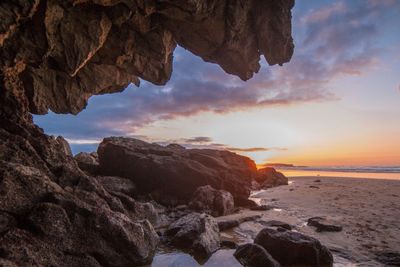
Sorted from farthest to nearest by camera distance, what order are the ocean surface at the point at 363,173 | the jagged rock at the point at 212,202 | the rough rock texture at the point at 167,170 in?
the ocean surface at the point at 363,173
the rough rock texture at the point at 167,170
the jagged rock at the point at 212,202

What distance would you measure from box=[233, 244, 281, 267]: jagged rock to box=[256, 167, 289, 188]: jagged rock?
28105mm

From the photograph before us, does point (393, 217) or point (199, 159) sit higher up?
point (199, 159)

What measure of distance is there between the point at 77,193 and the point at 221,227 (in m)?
6.58

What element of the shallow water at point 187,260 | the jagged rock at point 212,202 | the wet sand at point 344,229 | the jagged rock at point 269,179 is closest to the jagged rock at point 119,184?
the jagged rock at point 212,202

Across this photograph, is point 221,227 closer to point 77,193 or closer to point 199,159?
point 77,193

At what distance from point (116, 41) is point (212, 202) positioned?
10612mm

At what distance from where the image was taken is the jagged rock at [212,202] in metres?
17.0

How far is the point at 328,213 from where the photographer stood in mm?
17781

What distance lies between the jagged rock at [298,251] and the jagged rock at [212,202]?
24.3ft

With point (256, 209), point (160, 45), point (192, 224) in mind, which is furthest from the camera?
point (256, 209)

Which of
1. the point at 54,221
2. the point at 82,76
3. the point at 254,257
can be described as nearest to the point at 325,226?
the point at 254,257

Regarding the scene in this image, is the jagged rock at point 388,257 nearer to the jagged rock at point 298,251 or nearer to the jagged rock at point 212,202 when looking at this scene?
the jagged rock at point 298,251

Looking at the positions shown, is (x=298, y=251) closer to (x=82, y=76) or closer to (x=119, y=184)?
(x=119, y=184)

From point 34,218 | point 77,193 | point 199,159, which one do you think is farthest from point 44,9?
point 199,159
